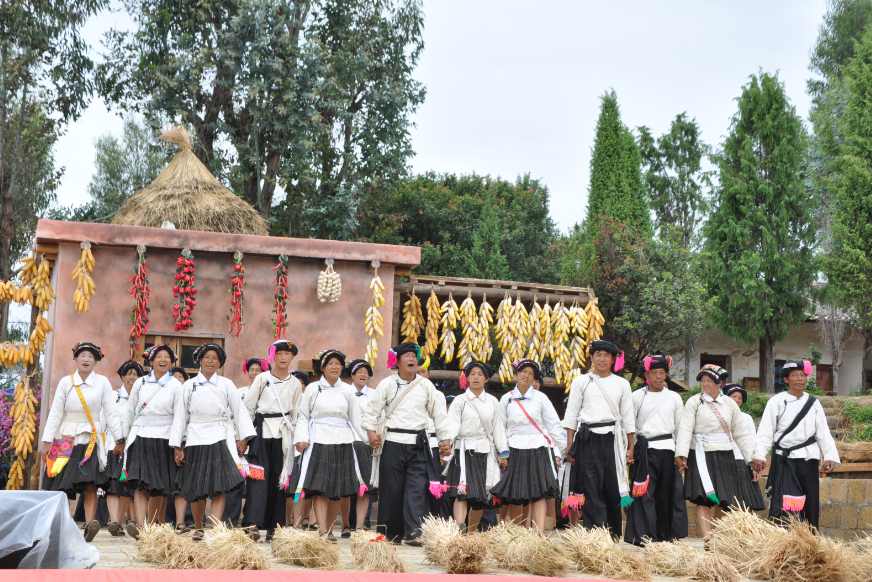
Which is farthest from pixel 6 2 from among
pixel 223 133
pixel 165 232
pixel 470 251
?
pixel 165 232

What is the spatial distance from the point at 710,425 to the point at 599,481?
1.22 meters

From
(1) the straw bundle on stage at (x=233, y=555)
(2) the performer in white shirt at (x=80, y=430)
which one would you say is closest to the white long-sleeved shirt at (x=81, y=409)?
(2) the performer in white shirt at (x=80, y=430)

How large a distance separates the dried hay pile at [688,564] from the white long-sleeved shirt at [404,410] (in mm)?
2458

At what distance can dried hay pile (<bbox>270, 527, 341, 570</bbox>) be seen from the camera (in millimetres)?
6203

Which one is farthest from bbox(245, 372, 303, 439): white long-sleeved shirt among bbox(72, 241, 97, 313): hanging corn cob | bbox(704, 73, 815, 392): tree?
bbox(704, 73, 815, 392): tree

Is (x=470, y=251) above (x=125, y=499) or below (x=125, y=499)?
above

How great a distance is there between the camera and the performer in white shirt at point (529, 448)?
881 cm

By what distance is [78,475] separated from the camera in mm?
8719

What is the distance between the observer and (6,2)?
72.7 feet

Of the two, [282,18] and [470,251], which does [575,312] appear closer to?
[470,251]

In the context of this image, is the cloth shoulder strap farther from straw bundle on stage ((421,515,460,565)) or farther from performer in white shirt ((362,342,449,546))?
straw bundle on stage ((421,515,460,565))

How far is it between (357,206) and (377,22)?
501 centimetres

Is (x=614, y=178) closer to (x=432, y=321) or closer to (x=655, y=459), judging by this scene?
(x=432, y=321)

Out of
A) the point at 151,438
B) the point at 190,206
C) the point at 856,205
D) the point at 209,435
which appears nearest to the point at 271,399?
the point at 209,435
